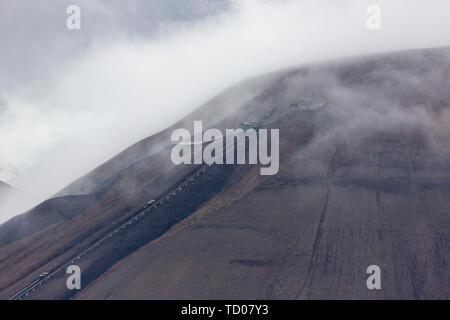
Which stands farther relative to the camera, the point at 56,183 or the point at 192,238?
the point at 56,183

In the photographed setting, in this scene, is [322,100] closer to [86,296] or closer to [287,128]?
[287,128]

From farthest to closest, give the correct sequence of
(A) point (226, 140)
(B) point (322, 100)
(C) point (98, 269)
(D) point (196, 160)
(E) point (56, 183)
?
1. (E) point (56, 183)
2. (B) point (322, 100)
3. (A) point (226, 140)
4. (D) point (196, 160)
5. (C) point (98, 269)

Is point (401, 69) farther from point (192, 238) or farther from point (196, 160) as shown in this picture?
point (192, 238)

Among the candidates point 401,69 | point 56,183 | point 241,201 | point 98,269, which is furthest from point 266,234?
point 56,183

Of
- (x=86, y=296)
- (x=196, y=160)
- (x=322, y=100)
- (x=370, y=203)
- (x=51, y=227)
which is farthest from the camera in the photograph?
(x=322, y=100)

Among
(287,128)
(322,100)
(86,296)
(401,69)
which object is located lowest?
(86,296)

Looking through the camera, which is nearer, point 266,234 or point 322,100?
point 266,234

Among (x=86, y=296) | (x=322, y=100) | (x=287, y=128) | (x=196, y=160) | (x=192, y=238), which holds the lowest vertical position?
(x=86, y=296)

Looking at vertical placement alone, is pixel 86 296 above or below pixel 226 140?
below

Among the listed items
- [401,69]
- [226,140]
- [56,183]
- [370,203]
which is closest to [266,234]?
[370,203]
